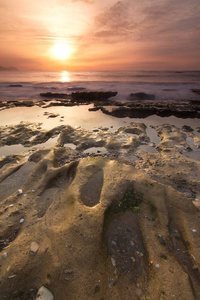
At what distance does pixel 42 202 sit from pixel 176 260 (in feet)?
7.32

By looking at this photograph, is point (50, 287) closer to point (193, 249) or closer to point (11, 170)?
point (193, 249)

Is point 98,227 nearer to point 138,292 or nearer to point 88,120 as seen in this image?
point 138,292

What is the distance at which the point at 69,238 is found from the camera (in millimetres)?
2217

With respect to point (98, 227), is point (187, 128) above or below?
below

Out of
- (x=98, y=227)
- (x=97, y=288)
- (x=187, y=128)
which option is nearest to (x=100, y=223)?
(x=98, y=227)

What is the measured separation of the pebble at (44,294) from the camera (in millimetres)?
1715

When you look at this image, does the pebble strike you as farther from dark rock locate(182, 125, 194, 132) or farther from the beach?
dark rock locate(182, 125, 194, 132)

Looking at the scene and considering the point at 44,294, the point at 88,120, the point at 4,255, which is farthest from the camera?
the point at 88,120

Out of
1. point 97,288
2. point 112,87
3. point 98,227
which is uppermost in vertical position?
point 98,227

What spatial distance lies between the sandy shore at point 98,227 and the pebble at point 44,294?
11mm

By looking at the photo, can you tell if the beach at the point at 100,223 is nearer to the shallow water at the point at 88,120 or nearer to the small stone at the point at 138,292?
the small stone at the point at 138,292

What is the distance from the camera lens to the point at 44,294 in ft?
5.69

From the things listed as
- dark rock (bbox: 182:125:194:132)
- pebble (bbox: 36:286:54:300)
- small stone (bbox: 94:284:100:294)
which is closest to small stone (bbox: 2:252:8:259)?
pebble (bbox: 36:286:54:300)

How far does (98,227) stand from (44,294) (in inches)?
36.4
